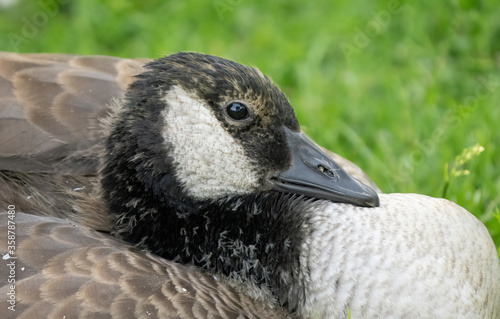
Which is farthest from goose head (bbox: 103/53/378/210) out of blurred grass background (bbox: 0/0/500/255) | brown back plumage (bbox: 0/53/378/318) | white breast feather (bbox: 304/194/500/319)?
blurred grass background (bbox: 0/0/500/255)

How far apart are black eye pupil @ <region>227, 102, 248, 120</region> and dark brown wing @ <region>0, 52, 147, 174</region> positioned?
773 millimetres

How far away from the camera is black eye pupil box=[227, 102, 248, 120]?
3.21 metres

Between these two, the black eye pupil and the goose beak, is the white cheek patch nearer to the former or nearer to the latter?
the black eye pupil

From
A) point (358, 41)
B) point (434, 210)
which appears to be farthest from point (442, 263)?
point (358, 41)

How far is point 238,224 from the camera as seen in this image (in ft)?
10.7

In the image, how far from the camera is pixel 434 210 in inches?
128

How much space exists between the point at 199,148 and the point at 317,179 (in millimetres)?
547

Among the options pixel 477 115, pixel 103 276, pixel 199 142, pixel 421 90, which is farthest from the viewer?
pixel 421 90

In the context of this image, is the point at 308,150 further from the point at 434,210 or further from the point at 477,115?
the point at 477,115

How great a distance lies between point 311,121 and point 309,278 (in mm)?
2389

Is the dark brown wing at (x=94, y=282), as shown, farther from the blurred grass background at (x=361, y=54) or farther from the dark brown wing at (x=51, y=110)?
the blurred grass background at (x=361, y=54)

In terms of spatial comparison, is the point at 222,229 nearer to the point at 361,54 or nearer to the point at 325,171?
the point at 325,171

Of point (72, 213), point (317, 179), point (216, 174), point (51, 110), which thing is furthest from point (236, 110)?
point (51, 110)

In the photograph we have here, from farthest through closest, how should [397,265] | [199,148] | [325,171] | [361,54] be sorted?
[361,54]
[325,171]
[199,148]
[397,265]
